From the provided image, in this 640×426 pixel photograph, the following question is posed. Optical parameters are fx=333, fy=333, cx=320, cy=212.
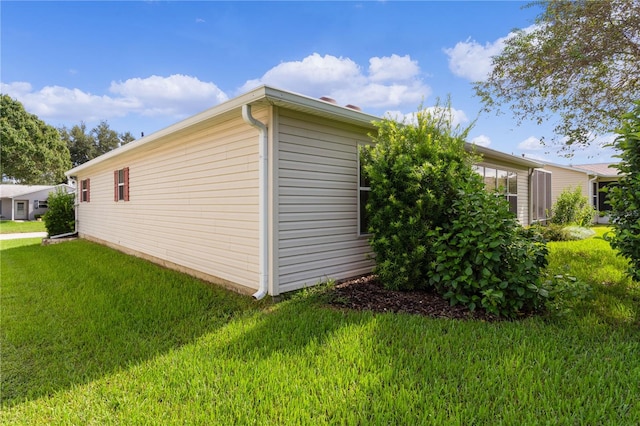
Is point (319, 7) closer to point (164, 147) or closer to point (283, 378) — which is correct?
point (164, 147)

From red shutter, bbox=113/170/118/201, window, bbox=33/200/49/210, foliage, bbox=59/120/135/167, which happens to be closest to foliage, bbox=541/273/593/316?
red shutter, bbox=113/170/118/201

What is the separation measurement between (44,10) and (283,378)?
8521 mm

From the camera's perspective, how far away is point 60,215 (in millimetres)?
12930

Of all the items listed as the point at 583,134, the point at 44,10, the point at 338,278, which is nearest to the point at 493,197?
the point at 338,278

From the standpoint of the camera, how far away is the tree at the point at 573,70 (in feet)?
19.3

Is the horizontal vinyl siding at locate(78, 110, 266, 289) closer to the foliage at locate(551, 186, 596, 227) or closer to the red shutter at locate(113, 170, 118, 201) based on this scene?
the red shutter at locate(113, 170, 118, 201)

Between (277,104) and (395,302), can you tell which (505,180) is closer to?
(395,302)

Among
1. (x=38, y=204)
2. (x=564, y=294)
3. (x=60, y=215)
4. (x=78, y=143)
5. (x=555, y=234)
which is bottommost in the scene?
(x=564, y=294)

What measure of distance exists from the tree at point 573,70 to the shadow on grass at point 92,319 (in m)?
7.10

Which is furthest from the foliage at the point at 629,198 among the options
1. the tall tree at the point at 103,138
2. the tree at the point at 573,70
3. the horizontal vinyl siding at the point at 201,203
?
the tall tree at the point at 103,138

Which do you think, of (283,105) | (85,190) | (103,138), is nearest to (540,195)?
(283,105)

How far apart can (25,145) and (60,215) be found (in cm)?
1347

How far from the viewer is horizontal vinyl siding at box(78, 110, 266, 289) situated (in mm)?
4816

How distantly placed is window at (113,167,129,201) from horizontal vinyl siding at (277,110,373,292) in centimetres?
627
